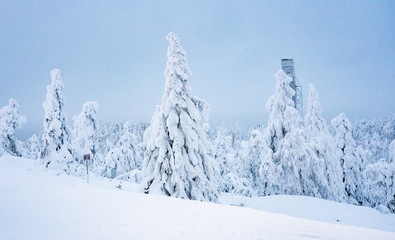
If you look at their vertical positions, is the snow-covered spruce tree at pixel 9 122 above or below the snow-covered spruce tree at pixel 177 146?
above

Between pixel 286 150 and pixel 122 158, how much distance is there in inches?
894

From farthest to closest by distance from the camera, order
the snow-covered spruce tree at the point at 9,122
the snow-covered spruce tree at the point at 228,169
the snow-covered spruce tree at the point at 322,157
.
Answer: the snow-covered spruce tree at the point at 9,122
the snow-covered spruce tree at the point at 228,169
the snow-covered spruce tree at the point at 322,157

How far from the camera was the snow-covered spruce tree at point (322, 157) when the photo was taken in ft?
71.2

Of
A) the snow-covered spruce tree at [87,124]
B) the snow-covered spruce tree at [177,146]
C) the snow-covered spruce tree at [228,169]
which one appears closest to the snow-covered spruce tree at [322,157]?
the snow-covered spruce tree at [228,169]

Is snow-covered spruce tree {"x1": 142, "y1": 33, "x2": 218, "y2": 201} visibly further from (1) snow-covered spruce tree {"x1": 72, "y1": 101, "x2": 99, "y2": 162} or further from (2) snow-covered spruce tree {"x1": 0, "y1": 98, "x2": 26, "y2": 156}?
(2) snow-covered spruce tree {"x1": 0, "y1": 98, "x2": 26, "y2": 156}

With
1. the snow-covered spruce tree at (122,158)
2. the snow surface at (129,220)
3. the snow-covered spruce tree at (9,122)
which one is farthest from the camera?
the snow-covered spruce tree at (122,158)

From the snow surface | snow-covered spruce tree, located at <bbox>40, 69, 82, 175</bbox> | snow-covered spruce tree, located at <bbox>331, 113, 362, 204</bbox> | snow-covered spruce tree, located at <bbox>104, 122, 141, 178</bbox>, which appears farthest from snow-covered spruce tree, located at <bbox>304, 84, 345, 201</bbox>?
snow-covered spruce tree, located at <bbox>104, 122, 141, 178</bbox>

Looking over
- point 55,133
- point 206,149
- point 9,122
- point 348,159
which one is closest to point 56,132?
point 55,133

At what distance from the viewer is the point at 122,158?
34500 mm

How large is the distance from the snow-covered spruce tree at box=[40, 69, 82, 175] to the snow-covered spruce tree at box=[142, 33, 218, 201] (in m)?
11.0

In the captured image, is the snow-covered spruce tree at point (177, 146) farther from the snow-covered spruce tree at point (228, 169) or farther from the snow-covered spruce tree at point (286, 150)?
the snow-covered spruce tree at point (286, 150)

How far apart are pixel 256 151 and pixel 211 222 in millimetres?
17108

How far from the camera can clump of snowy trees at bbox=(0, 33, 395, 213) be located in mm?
15094

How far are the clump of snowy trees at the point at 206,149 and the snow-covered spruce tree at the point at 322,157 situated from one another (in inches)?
3.1
